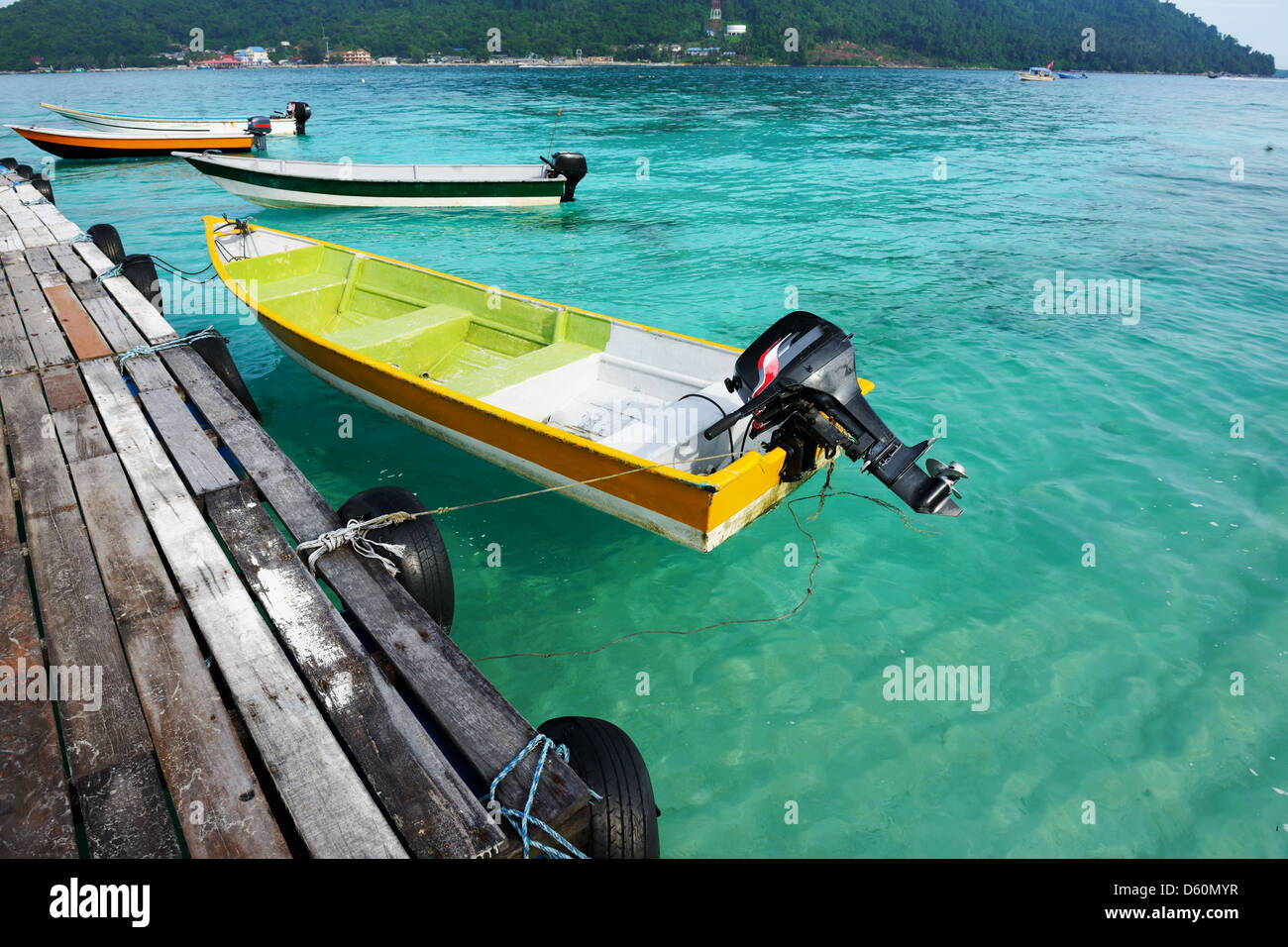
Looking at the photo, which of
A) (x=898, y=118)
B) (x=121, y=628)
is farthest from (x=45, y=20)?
(x=121, y=628)

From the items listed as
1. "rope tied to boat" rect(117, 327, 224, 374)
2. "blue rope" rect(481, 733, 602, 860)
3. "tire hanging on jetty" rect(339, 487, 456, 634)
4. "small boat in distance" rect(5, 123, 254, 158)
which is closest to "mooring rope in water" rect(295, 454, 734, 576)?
"tire hanging on jetty" rect(339, 487, 456, 634)

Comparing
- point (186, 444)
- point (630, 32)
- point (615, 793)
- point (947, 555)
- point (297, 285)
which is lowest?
point (947, 555)

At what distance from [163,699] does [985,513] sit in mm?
6686

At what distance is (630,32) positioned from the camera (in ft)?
425

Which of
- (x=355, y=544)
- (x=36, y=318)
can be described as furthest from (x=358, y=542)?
(x=36, y=318)

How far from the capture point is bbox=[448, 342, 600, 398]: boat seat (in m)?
6.92

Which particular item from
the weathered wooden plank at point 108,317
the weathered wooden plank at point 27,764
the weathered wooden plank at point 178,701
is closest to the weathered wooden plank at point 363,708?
the weathered wooden plank at point 178,701

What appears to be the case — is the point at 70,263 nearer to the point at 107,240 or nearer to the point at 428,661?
the point at 107,240

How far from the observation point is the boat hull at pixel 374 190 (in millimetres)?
18391

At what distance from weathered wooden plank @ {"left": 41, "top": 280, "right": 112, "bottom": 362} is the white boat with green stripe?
449 inches

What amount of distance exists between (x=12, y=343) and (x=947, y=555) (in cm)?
894

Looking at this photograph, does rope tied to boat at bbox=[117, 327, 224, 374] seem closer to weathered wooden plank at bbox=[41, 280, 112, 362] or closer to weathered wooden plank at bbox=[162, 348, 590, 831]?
weathered wooden plank at bbox=[41, 280, 112, 362]

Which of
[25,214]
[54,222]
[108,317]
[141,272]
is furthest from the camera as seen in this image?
[25,214]
